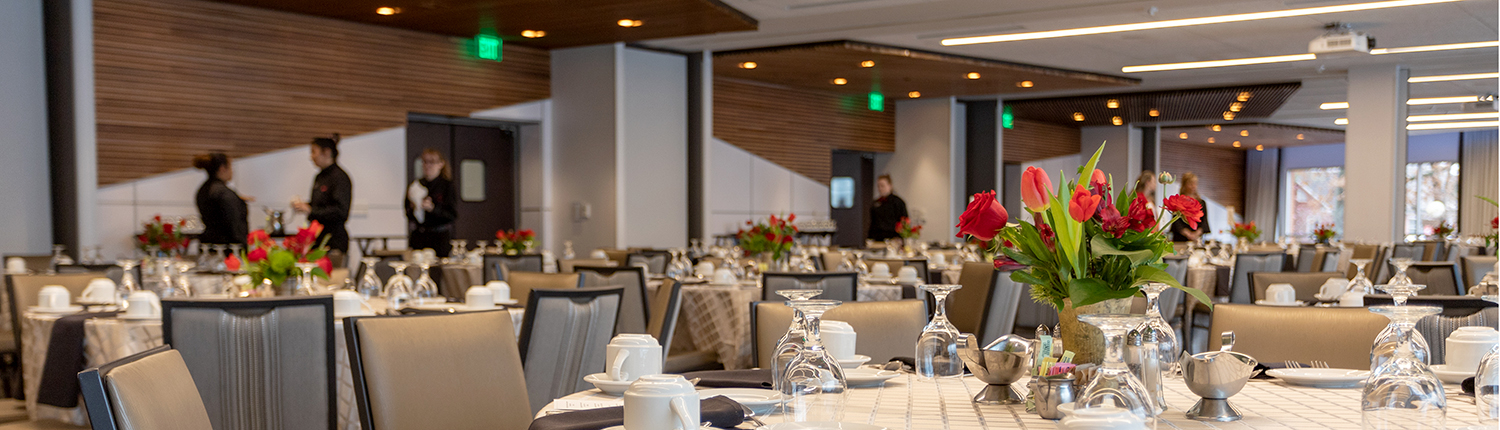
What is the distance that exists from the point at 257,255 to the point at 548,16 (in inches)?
207

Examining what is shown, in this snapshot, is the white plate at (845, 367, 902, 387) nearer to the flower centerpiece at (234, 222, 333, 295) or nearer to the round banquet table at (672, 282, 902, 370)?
the flower centerpiece at (234, 222, 333, 295)

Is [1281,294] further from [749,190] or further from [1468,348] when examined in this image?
[749,190]

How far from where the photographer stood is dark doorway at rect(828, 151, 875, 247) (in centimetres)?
1486

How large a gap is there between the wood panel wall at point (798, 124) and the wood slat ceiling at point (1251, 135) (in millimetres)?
7108

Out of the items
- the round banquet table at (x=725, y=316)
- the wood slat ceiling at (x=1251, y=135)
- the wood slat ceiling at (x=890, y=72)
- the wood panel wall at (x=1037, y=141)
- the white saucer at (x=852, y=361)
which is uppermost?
the wood slat ceiling at (x=890, y=72)

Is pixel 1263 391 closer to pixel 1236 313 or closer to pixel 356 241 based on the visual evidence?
pixel 1236 313

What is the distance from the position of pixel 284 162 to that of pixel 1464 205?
2041cm

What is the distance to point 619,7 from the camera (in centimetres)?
841

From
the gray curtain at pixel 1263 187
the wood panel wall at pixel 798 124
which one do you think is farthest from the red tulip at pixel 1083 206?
the gray curtain at pixel 1263 187

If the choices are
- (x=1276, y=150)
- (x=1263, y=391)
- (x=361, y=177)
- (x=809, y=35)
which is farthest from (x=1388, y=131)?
(x=1276, y=150)

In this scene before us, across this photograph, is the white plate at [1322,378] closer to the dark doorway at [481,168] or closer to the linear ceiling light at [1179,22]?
the linear ceiling light at [1179,22]

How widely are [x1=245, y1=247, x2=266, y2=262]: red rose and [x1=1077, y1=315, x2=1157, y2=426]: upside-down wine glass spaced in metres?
3.26

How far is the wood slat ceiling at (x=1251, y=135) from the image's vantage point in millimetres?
19250

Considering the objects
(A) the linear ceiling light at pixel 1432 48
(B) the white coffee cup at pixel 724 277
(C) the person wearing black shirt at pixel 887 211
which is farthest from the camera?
(C) the person wearing black shirt at pixel 887 211
